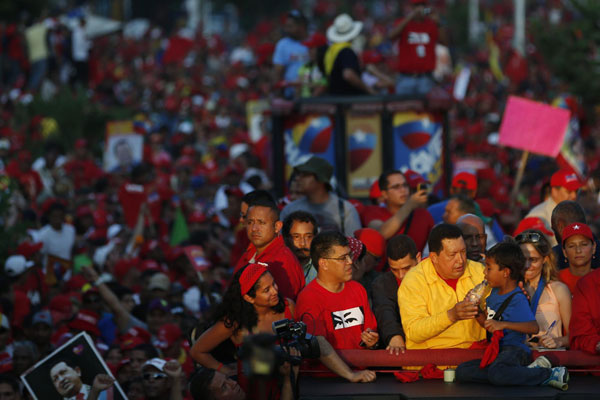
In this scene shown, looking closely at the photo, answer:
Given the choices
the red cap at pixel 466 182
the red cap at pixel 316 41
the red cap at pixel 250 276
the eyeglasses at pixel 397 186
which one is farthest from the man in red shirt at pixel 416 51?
the red cap at pixel 250 276

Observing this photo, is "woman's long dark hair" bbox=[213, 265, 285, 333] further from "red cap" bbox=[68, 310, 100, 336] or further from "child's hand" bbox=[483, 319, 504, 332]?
"red cap" bbox=[68, 310, 100, 336]

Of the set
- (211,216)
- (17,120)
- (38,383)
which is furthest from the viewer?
(17,120)

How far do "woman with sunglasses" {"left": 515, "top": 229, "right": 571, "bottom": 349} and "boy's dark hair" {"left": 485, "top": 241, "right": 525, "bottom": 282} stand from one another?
64cm

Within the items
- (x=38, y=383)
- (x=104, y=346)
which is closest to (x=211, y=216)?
(x=104, y=346)

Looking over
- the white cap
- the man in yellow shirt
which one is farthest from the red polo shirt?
the white cap

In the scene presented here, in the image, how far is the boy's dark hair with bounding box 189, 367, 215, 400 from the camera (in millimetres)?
7105

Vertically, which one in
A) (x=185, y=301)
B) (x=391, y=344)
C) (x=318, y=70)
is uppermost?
(x=318, y=70)

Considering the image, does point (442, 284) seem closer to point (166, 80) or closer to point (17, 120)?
point (17, 120)

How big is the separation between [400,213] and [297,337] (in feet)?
8.49

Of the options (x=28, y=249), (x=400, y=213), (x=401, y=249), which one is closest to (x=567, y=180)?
(x=400, y=213)

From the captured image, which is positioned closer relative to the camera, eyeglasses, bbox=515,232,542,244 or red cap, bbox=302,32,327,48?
eyeglasses, bbox=515,232,542,244

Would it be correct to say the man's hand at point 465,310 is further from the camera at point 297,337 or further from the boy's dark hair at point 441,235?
the camera at point 297,337

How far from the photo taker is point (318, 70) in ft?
44.5

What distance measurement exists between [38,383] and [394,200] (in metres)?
3.16
